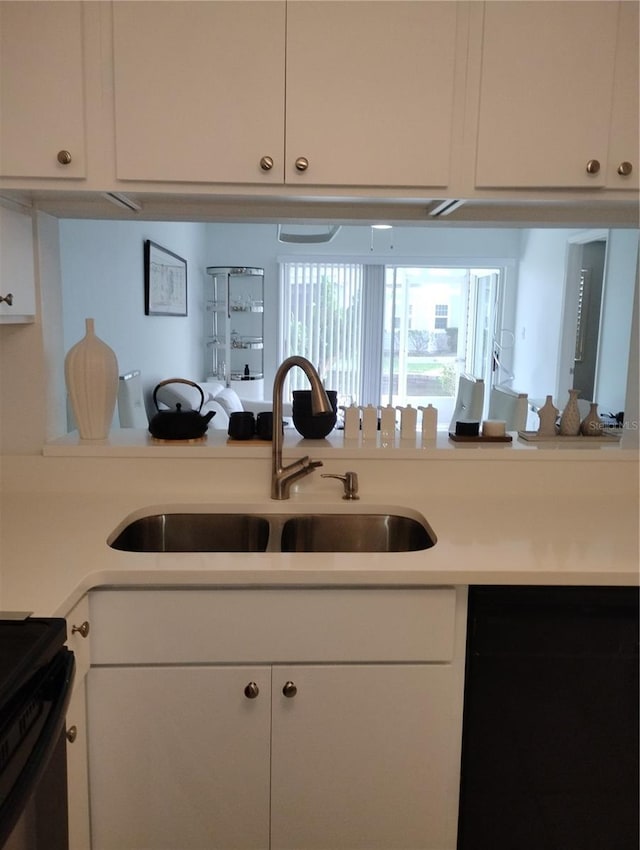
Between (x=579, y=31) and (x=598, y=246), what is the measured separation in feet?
15.3

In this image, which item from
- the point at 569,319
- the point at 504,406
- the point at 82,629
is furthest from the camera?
the point at 569,319

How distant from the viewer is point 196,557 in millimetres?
1414

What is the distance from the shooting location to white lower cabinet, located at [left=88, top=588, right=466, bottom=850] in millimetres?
1386

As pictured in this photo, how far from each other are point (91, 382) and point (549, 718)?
139 centimetres

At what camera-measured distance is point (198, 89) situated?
1487 mm

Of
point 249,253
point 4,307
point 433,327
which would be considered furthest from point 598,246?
point 4,307

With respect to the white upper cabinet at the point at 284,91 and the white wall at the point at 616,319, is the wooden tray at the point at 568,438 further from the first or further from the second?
the white wall at the point at 616,319

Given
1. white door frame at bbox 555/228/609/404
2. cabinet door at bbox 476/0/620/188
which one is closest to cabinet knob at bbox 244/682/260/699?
cabinet door at bbox 476/0/620/188

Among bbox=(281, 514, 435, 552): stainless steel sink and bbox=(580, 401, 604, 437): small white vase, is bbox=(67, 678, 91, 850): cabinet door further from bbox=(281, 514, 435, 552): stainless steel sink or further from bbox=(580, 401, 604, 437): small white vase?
bbox=(580, 401, 604, 437): small white vase

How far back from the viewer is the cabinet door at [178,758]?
139 cm

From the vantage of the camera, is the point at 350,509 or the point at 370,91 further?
the point at 350,509

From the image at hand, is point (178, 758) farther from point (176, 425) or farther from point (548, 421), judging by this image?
point (548, 421)

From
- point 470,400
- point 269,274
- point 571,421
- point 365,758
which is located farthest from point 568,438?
point 269,274

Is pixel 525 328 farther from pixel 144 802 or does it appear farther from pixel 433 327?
pixel 144 802
